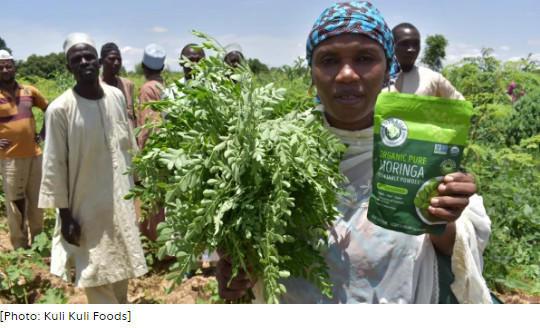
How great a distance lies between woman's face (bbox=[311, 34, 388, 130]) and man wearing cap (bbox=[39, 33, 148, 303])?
1686 mm

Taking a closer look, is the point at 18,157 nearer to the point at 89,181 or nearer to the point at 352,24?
the point at 89,181

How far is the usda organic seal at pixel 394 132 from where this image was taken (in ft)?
3.91

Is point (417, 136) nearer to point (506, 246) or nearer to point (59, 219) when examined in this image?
point (59, 219)

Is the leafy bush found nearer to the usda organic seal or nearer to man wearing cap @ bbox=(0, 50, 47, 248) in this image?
man wearing cap @ bbox=(0, 50, 47, 248)

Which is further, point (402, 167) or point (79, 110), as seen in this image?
point (79, 110)

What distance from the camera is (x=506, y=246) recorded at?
3.96 metres

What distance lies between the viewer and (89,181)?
114 inches

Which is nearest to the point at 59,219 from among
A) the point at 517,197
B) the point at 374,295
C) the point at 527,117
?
the point at 374,295

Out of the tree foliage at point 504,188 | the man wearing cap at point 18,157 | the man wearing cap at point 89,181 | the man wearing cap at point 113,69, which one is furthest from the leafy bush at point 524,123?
the man wearing cap at point 18,157

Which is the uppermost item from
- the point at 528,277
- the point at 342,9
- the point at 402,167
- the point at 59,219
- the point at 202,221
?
the point at 342,9

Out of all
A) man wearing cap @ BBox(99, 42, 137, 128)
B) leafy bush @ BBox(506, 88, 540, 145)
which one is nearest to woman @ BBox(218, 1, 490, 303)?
man wearing cap @ BBox(99, 42, 137, 128)

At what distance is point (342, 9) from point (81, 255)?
2.27 meters

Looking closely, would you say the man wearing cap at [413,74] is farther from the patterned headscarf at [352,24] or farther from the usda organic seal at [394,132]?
the usda organic seal at [394,132]
